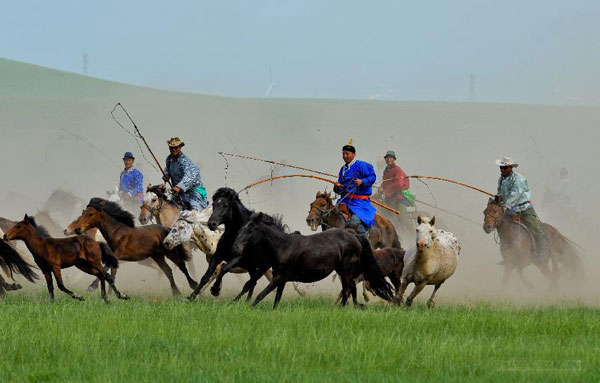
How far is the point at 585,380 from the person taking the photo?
8.40 meters

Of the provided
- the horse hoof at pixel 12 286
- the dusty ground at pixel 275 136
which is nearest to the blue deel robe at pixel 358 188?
the horse hoof at pixel 12 286

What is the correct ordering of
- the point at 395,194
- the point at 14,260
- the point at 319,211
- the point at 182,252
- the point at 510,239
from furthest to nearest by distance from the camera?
the point at 395,194, the point at 510,239, the point at 182,252, the point at 319,211, the point at 14,260

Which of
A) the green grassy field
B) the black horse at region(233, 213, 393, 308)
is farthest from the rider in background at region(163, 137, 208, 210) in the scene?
the green grassy field

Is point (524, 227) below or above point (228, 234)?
above

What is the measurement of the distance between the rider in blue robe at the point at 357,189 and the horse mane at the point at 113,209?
3.08 meters

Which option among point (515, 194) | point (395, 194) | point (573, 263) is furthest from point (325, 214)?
point (395, 194)

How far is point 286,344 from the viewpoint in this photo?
9844mm

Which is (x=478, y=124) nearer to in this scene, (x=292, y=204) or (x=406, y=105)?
(x=406, y=105)

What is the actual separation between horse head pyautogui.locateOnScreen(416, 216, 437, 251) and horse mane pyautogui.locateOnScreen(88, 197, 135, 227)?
444cm

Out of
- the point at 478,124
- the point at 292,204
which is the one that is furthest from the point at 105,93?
the point at 292,204

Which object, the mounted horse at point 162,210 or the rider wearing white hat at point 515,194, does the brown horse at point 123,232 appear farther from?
the rider wearing white hat at point 515,194

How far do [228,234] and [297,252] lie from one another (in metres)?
1.35

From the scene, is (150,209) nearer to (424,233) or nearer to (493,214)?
(493,214)

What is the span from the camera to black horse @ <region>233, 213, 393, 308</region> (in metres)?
13.3
